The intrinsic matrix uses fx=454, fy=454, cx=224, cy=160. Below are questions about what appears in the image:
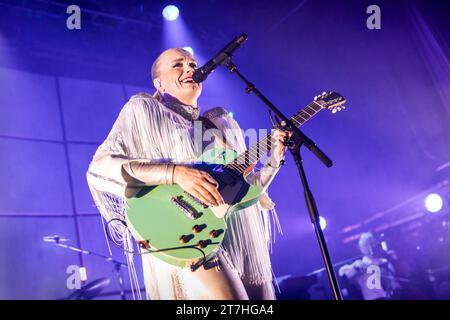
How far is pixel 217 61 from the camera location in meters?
2.60

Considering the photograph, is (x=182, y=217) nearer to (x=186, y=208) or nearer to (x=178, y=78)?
(x=186, y=208)

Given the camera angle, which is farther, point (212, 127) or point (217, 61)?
point (212, 127)

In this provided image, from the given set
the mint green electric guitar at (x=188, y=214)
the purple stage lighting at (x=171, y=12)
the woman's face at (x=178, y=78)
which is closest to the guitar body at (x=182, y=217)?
the mint green electric guitar at (x=188, y=214)

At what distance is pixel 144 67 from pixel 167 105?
55.4 inches

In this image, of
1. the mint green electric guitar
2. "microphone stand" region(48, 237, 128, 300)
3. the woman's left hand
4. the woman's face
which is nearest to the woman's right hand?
the mint green electric guitar

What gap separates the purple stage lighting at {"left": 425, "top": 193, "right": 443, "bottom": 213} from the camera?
4.39m

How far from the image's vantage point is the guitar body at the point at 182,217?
2369 millimetres

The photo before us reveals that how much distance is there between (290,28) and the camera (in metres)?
4.85

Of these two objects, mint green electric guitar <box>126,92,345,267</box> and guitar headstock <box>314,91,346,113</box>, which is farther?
guitar headstock <box>314,91,346,113</box>

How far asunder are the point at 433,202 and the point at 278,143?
2501 mm

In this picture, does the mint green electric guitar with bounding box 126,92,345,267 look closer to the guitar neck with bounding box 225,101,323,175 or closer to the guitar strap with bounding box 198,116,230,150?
the guitar neck with bounding box 225,101,323,175

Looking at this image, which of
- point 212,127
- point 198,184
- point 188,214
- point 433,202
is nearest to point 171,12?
point 212,127
